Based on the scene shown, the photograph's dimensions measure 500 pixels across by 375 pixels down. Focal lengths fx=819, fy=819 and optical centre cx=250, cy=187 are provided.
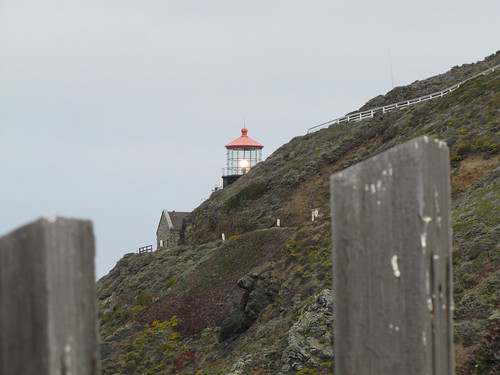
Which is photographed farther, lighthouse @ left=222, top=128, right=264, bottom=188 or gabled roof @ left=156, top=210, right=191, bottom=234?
lighthouse @ left=222, top=128, right=264, bottom=188

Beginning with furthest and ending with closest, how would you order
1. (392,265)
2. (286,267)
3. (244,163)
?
(244,163)
(286,267)
(392,265)

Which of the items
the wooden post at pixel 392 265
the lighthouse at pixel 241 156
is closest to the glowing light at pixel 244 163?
the lighthouse at pixel 241 156

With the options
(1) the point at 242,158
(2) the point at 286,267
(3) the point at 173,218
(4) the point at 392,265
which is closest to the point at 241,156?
(1) the point at 242,158

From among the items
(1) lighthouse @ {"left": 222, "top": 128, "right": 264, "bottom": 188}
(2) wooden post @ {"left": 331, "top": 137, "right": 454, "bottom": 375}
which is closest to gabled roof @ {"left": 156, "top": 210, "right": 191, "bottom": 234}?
(1) lighthouse @ {"left": 222, "top": 128, "right": 264, "bottom": 188}

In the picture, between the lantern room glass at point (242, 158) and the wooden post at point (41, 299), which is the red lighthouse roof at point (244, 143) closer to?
the lantern room glass at point (242, 158)

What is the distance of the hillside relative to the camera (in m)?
20.5

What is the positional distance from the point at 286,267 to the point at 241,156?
4955 cm

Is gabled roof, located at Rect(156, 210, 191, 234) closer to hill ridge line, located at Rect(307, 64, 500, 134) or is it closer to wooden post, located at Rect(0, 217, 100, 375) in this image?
hill ridge line, located at Rect(307, 64, 500, 134)

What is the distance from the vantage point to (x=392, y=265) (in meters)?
2.11

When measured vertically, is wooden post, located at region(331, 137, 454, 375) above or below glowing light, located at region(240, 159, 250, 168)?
below

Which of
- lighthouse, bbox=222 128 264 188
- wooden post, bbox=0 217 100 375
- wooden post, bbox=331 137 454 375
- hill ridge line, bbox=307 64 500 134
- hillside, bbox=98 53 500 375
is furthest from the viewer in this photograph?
lighthouse, bbox=222 128 264 188

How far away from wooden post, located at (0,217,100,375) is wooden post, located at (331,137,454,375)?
725 mm

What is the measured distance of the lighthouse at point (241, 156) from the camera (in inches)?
3226

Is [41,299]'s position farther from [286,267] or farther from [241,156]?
[241,156]
